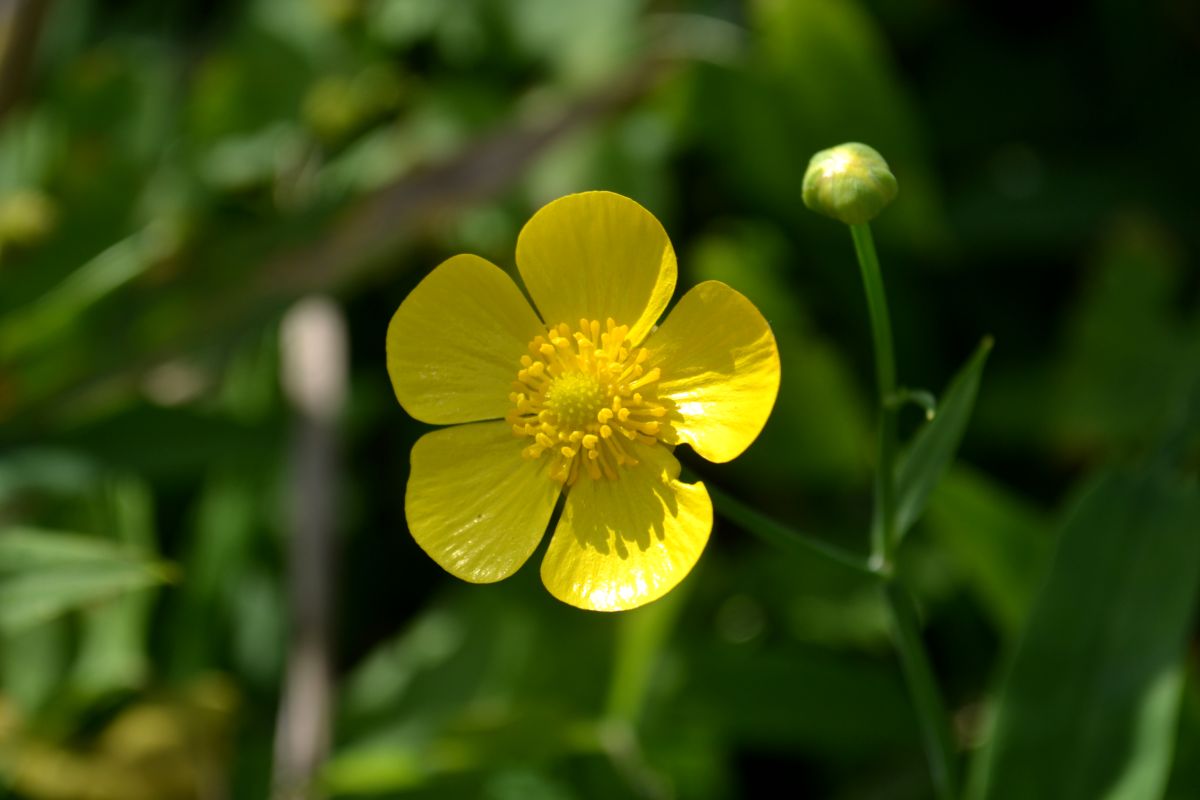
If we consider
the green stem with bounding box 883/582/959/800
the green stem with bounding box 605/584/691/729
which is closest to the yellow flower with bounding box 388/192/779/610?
the green stem with bounding box 883/582/959/800

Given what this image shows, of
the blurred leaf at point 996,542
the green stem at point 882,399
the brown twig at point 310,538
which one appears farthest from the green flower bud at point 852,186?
the brown twig at point 310,538

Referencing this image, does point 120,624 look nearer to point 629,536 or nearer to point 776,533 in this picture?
point 629,536

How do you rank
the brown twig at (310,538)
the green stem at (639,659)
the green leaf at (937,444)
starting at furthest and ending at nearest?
the brown twig at (310,538) < the green stem at (639,659) < the green leaf at (937,444)

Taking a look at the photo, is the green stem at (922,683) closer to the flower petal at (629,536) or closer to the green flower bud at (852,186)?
the flower petal at (629,536)

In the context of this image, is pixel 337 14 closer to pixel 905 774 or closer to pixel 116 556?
pixel 116 556

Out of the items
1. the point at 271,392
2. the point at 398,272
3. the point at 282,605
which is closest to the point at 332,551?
the point at 282,605

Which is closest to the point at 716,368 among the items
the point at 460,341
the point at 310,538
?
the point at 460,341
